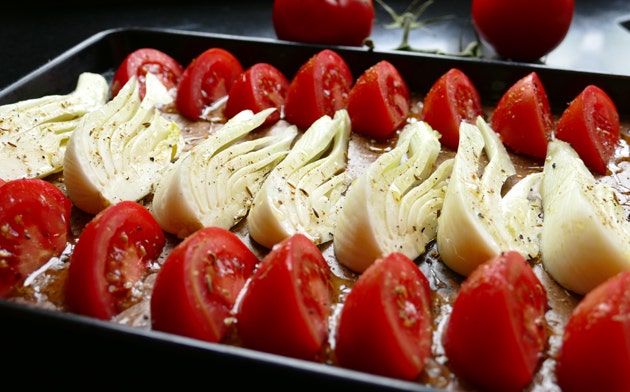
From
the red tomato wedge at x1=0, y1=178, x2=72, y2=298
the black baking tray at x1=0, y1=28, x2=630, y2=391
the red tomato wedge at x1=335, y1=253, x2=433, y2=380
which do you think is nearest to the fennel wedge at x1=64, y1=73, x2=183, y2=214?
the red tomato wedge at x1=0, y1=178, x2=72, y2=298

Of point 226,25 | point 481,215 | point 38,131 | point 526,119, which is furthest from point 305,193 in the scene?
point 226,25

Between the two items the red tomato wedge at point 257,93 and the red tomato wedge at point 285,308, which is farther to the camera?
the red tomato wedge at point 257,93

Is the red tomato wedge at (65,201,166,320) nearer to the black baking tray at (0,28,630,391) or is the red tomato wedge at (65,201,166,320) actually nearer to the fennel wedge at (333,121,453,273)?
the black baking tray at (0,28,630,391)

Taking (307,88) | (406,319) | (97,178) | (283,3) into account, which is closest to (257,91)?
(307,88)

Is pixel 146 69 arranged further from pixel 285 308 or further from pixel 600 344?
pixel 600 344

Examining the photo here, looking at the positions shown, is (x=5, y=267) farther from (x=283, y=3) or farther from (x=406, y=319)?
(x=283, y=3)

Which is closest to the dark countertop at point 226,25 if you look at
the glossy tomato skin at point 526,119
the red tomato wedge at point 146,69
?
the red tomato wedge at point 146,69

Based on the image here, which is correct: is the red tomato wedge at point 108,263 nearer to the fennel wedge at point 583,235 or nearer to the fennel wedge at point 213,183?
the fennel wedge at point 213,183
